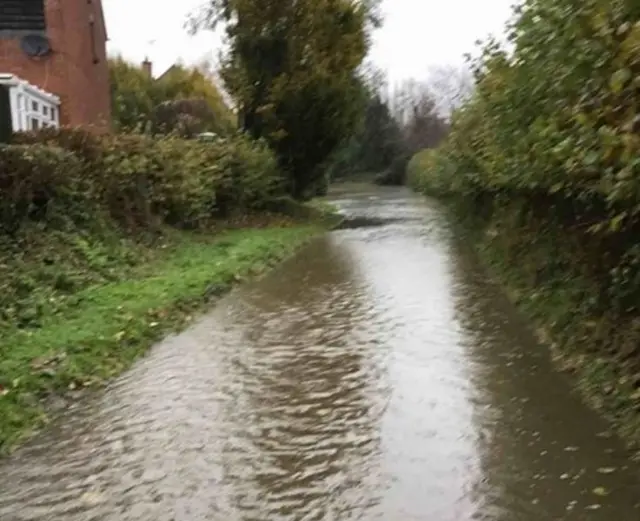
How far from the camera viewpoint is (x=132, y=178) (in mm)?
18188

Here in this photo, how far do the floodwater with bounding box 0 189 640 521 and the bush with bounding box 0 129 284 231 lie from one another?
4630 mm

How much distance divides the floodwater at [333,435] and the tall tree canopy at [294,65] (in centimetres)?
1660

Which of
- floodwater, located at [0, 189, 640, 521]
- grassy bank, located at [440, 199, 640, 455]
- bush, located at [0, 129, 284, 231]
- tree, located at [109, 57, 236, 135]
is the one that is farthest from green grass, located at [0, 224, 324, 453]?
tree, located at [109, 57, 236, 135]

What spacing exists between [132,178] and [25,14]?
37.0ft

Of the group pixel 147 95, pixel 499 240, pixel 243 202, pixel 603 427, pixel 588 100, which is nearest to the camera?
pixel 588 100

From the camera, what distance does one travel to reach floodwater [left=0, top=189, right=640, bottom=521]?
5.53 meters

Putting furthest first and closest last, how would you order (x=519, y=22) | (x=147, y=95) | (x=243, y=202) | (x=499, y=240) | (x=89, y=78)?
(x=147, y=95)
(x=89, y=78)
(x=243, y=202)
(x=499, y=240)
(x=519, y=22)

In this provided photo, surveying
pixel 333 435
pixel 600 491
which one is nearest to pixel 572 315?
pixel 333 435

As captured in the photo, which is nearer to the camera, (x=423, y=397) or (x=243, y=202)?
(x=423, y=397)

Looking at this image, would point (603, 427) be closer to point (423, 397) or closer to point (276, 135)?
point (423, 397)

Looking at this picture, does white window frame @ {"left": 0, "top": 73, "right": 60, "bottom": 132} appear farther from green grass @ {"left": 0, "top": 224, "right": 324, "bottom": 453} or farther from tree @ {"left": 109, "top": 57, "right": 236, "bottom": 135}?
tree @ {"left": 109, "top": 57, "right": 236, "bottom": 135}

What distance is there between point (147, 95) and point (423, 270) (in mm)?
33607

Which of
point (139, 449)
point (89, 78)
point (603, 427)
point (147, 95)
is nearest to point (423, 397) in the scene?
point (603, 427)

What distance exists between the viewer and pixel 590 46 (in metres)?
6.30
